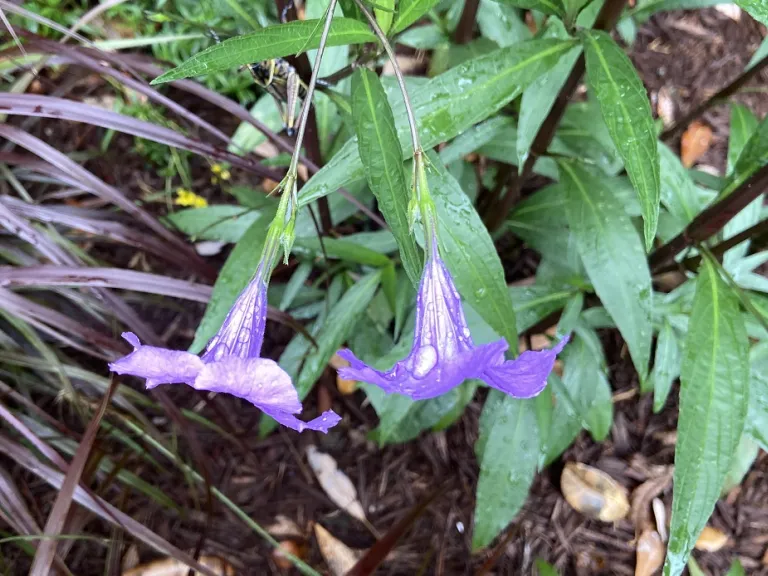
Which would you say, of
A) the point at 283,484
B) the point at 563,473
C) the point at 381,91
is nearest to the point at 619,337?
the point at 563,473

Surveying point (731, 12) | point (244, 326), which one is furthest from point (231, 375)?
point (731, 12)

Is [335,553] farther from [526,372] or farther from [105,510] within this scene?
[526,372]

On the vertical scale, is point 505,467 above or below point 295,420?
below

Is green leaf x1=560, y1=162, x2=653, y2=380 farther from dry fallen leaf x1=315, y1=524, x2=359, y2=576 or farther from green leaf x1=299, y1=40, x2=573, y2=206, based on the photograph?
dry fallen leaf x1=315, y1=524, x2=359, y2=576

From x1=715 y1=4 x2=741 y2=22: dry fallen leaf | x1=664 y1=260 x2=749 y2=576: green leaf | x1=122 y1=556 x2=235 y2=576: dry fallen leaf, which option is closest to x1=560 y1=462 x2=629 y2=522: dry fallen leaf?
x1=664 y1=260 x2=749 y2=576: green leaf

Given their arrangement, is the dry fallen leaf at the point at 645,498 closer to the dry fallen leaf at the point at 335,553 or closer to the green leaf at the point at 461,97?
the dry fallen leaf at the point at 335,553
